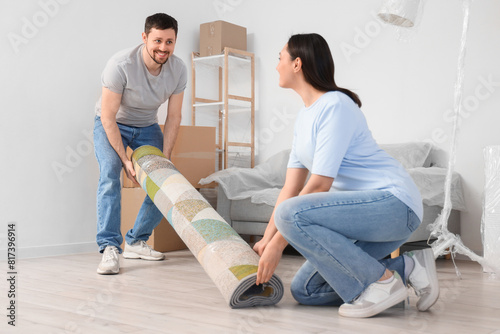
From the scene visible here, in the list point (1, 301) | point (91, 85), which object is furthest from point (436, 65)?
point (1, 301)

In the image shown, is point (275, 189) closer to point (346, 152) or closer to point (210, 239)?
point (210, 239)

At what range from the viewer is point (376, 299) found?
64.9 inches

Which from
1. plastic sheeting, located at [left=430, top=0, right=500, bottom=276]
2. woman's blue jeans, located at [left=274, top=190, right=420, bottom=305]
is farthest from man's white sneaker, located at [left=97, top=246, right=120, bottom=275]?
plastic sheeting, located at [left=430, top=0, right=500, bottom=276]

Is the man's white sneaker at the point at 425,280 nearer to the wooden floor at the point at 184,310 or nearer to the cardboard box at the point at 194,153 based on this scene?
the wooden floor at the point at 184,310

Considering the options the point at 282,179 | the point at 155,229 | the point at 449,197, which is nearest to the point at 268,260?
the point at 449,197

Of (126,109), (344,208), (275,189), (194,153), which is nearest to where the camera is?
(344,208)

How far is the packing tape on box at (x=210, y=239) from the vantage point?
69.6 inches

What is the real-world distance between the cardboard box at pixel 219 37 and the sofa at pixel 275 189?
1061 millimetres

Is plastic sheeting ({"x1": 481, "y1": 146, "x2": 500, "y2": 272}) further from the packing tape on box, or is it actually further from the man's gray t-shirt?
the man's gray t-shirt

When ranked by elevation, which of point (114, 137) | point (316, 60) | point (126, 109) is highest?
point (316, 60)

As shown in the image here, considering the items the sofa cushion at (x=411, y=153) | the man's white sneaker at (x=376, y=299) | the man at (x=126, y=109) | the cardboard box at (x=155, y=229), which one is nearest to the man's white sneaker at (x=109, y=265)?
the man at (x=126, y=109)

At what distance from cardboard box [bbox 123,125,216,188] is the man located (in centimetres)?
53

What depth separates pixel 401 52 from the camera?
362cm

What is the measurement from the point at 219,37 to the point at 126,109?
1.50 meters
